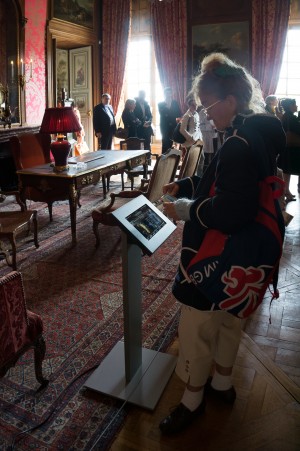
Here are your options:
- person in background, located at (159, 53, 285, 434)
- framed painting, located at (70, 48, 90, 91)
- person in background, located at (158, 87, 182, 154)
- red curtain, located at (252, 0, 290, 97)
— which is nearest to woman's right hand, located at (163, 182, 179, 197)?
person in background, located at (159, 53, 285, 434)

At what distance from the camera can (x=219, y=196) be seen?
1516mm

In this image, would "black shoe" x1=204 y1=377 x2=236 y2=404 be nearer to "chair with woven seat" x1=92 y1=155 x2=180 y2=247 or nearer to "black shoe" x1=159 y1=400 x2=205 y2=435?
"black shoe" x1=159 y1=400 x2=205 y2=435

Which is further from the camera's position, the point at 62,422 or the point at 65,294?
the point at 65,294

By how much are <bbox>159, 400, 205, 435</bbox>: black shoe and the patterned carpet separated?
0.24 metres

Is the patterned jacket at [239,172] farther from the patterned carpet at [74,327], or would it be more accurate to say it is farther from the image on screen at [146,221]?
the patterned carpet at [74,327]

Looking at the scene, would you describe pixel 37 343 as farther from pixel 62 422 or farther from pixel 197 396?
pixel 197 396

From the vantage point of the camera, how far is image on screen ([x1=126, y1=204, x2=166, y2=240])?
1.93m

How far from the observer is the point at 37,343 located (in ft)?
7.02

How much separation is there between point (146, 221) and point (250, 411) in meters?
1.10

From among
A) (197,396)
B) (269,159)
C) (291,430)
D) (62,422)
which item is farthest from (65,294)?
(269,159)

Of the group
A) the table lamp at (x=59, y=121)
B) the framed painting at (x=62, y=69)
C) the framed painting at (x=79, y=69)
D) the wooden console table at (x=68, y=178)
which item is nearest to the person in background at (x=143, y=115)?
the framed painting at (x=79, y=69)

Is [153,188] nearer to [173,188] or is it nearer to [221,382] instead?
[173,188]

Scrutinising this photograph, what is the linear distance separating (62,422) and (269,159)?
1.58 meters

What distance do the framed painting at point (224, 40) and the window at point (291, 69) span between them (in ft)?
3.33
